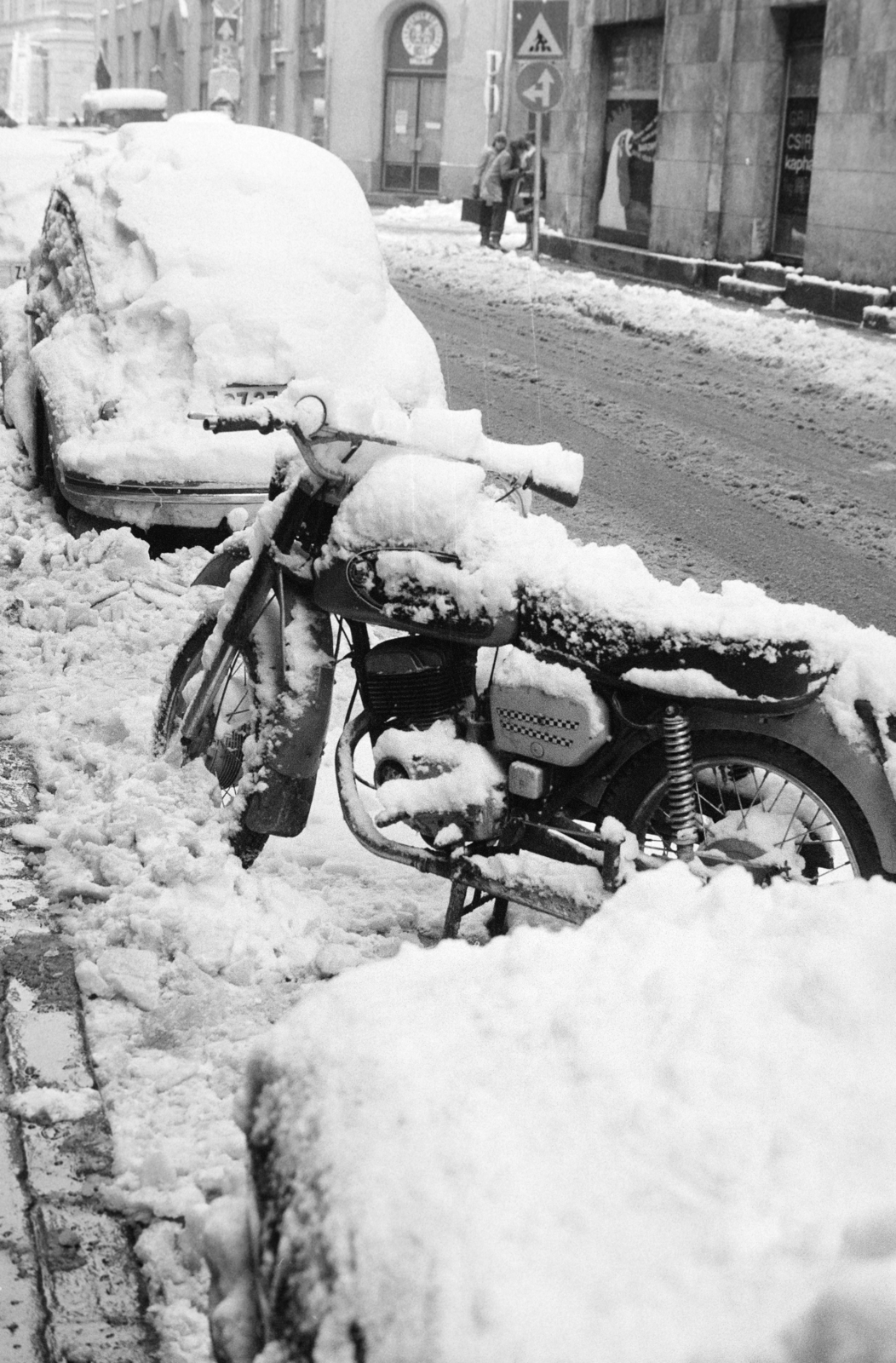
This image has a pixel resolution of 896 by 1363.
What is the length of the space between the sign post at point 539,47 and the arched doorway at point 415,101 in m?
17.2

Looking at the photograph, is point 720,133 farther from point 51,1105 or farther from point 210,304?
point 51,1105

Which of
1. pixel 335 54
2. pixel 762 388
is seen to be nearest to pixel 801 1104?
pixel 762 388

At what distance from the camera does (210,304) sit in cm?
699

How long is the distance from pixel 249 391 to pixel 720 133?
16126mm

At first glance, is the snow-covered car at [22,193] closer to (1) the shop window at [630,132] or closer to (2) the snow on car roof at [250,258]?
(2) the snow on car roof at [250,258]

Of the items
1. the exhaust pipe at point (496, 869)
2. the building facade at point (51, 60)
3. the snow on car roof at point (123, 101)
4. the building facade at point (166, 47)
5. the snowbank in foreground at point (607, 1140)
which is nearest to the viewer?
the snowbank in foreground at point (607, 1140)

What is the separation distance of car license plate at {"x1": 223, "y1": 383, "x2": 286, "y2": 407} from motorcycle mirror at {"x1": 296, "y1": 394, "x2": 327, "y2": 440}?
9.41ft

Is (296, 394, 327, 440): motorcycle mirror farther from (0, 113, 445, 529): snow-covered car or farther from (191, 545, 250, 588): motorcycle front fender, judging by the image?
(0, 113, 445, 529): snow-covered car

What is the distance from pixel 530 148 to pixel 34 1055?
27242mm

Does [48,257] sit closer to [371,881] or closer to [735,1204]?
[371,881]

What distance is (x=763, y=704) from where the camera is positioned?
358 cm

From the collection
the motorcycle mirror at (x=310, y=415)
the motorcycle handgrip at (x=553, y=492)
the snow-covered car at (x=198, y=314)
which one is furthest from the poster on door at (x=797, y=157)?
the motorcycle mirror at (x=310, y=415)

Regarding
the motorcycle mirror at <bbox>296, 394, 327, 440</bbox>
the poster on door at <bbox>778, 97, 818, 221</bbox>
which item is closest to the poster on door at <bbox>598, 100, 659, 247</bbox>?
the poster on door at <bbox>778, 97, 818, 221</bbox>

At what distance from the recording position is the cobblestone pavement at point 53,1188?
2.78 metres
